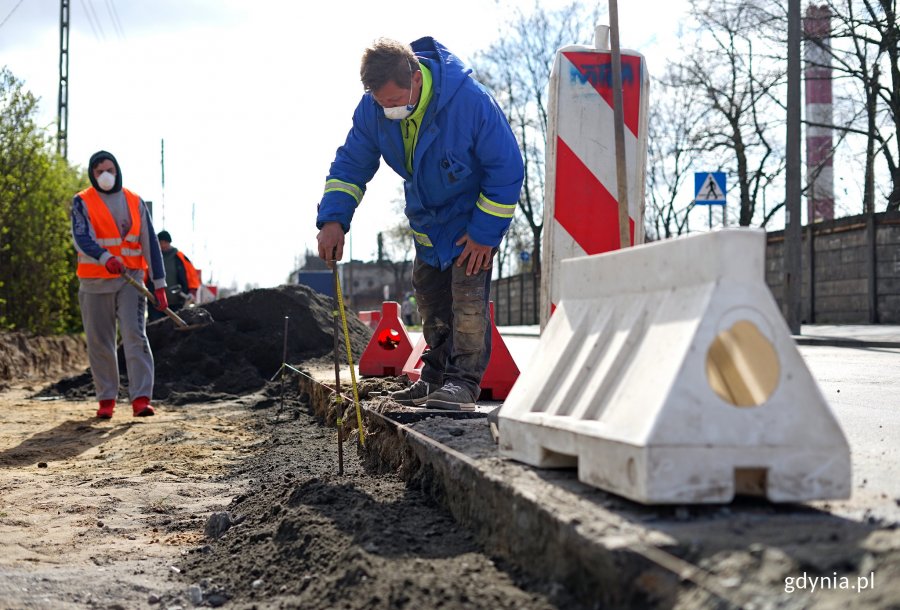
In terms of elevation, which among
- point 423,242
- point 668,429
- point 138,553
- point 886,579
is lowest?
point 138,553

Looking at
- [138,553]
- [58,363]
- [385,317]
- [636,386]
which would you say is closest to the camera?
[636,386]

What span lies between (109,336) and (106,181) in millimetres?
1407

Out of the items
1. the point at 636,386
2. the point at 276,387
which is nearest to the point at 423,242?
the point at 636,386

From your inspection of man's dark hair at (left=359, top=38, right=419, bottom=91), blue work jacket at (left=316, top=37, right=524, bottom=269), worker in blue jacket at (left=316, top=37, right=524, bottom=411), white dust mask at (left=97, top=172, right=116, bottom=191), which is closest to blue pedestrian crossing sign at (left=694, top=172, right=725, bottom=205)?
white dust mask at (left=97, top=172, right=116, bottom=191)

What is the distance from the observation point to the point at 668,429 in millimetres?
2418

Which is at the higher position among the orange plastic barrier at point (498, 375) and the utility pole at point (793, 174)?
the utility pole at point (793, 174)

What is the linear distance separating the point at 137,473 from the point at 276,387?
205 inches

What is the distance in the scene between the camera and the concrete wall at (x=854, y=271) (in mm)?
21203

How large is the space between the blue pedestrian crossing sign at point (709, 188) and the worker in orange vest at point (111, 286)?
11.9 m

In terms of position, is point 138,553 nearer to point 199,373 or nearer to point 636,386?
point 636,386

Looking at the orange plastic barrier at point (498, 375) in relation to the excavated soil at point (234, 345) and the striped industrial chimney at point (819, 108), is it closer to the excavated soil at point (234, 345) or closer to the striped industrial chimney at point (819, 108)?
the excavated soil at point (234, 345)

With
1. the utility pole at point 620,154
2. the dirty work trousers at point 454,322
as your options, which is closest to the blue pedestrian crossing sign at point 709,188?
the utility pole at point 620,154

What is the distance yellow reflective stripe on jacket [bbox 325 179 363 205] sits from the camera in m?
5.27

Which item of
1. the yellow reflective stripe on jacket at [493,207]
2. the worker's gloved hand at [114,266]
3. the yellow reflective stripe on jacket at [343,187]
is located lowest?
the worker's gloved hand at [114,266]
